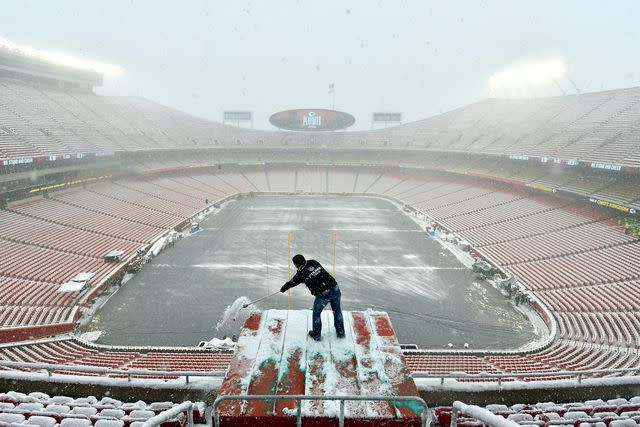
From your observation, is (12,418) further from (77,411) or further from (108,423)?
(108,423)

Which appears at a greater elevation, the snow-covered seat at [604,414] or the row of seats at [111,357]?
the snow-covered seat at [604,414]

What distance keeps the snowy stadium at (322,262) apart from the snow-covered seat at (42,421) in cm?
2

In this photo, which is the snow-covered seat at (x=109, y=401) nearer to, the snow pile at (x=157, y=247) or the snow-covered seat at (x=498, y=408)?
the snow-covered seat at (x=498, y=408)

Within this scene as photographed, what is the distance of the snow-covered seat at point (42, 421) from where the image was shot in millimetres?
4275

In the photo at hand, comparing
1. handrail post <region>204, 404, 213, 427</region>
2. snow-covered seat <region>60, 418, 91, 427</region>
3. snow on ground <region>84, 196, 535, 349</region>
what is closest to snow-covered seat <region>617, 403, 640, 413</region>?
handrail post <region>204, 404, 213, 427</region>

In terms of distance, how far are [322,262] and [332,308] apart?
17529mm

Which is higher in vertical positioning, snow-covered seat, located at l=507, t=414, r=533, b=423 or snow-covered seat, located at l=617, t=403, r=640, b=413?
snow-covered seat, located at l=507, t=414, r=533, b=423

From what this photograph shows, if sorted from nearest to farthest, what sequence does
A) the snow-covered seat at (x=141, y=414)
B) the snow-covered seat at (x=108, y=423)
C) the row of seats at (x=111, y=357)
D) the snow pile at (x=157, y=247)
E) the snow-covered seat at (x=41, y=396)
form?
1. the snow-covered seat at (x=108, y=423)
2. the snow-covered seat at (x=141, y=414)
3. the snow-covered seat at (x=41, y=396)
4. the row of seats at (x=111, y=357)
5. the snow pile at (x=157, y=247)

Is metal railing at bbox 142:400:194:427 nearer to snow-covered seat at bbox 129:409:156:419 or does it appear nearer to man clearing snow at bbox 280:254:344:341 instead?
snow-covered seat at bbox 129:409:156:419

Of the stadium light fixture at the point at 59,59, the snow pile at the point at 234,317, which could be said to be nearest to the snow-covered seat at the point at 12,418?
the snow pile at the point at 234,317

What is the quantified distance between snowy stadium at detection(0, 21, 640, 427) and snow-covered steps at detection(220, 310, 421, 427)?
3 cm

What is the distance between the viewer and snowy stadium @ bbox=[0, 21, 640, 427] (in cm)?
505

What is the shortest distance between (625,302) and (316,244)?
58.4 feet

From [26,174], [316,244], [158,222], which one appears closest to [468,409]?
[316,244]
